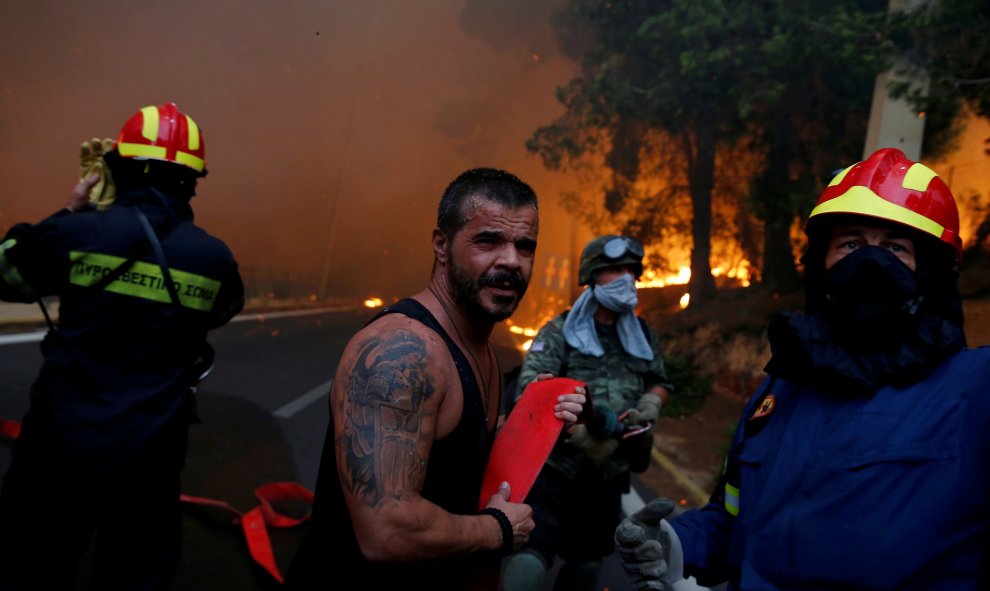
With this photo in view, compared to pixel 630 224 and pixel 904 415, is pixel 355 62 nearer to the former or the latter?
pixel 630 224

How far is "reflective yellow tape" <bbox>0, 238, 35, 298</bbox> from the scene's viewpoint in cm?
241

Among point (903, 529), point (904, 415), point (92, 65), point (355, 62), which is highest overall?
point (355, 62)

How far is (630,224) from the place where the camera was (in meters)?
15.8

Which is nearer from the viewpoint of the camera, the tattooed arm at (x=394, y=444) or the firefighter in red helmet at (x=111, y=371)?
the tattooed arm at (x=394, y=444)

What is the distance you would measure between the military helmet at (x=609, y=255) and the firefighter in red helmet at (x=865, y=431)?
1.72m

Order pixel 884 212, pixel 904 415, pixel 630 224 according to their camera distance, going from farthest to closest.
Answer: pixel 630 224
pixel 884 212
pixel 904 415

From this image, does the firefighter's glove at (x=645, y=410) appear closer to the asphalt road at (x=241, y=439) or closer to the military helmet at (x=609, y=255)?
the military helmet at (x=609, y=255)

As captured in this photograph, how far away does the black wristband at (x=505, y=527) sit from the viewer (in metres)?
1.71

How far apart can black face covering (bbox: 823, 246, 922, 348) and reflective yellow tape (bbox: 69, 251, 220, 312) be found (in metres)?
2.42

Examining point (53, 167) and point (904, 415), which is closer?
point (904, 415)

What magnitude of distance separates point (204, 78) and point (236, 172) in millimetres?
6959

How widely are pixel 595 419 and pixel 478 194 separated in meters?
1.40

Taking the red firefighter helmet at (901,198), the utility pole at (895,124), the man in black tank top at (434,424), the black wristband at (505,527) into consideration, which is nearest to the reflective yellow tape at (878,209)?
the red firefighter helmet at (901,198)

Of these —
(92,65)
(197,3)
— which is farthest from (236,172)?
(197,3)
